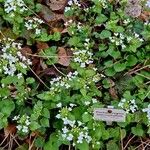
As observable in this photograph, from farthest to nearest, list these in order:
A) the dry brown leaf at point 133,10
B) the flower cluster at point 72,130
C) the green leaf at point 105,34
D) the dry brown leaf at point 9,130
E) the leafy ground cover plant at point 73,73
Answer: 1. the dry brown leaf at point 133,10
2. the green leaf at point 105,34
3. the dry brown leaf at point 9,130
4. the leafy ground cover plant at point 73,73
5. the flower cluster at point 72,130

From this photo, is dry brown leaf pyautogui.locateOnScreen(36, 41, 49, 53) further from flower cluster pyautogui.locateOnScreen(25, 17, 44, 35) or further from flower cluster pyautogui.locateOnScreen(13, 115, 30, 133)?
flower cluster pyautogui.locateOnScreen(13, 115, 30, 133)

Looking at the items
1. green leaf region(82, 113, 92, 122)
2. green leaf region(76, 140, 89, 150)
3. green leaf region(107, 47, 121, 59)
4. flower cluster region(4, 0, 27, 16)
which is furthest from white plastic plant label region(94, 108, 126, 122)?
flower cluster region(4, 0, 27, 16)

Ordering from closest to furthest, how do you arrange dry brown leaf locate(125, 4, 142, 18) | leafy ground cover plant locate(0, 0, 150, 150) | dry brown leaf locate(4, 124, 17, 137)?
leafy ground cover plant locate(0, 0, 150, 150), dry brown leaf locate(4, 124, 17, 137), dry brown leaf locate(125, 4, 142, 18)

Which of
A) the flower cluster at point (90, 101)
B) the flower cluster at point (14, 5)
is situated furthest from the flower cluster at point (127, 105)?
the flower cluster at point (14, 5)

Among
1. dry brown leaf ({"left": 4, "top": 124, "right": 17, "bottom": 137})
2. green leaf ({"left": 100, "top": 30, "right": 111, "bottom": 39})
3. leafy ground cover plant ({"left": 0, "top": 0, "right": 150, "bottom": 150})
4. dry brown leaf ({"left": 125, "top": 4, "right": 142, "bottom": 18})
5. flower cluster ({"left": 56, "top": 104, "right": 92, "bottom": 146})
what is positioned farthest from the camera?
dry brown leaf ({"left": 125, "top": 4, "right": 142, "bottom": 18})

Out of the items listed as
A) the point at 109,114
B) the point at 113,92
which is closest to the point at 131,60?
the point at 113,92

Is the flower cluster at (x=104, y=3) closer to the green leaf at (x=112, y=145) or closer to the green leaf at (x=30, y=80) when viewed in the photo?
the green leaf at (x=30, y=80)

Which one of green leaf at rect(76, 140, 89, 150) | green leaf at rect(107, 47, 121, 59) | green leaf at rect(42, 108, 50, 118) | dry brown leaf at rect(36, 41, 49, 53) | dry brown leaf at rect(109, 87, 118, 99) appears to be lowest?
green leaf at rect(76, 140, 89, 150)
